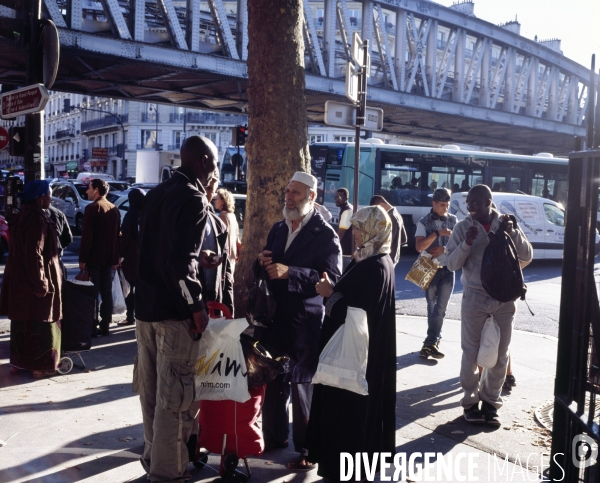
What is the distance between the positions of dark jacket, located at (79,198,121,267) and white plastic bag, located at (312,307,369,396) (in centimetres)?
465

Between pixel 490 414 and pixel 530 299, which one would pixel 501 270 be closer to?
pixel 490 414

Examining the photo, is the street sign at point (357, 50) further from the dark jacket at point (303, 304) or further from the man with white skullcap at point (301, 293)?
the dark jacket at point (303, 304)

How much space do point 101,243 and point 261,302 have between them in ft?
13.1

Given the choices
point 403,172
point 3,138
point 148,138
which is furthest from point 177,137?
point 3,138

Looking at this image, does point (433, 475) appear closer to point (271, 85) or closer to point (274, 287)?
Result: point (274, 287)

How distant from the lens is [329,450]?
3.79 meters

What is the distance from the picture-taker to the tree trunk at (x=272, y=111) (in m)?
6.81

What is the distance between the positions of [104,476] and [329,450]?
1.36 metres

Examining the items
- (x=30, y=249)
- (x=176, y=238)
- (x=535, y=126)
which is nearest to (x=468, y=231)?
(x=176, y=238)

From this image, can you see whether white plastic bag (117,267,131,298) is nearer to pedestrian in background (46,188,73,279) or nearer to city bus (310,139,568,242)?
pedestrian in background (46,188,73,279)

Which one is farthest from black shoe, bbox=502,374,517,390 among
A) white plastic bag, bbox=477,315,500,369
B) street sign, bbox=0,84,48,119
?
street sign, bbox=0,84,48,119

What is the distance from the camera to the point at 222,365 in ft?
12.6

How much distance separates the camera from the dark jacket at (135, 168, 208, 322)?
12.0ft

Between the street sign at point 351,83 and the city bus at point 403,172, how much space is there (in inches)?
443
